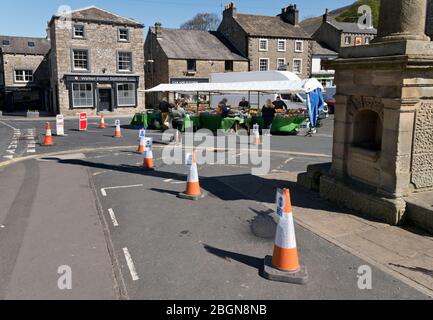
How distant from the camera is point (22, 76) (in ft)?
147

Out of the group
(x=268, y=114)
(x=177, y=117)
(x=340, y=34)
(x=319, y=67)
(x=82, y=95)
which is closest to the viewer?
(x=268, y=114)

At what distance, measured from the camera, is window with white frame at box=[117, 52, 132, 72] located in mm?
36844

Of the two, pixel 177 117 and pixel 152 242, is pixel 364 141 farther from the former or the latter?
pixel 177 117

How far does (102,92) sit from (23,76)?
47.2 ft

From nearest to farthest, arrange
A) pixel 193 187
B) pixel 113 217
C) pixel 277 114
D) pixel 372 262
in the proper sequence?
pixel 372 262
pixel 113 217
pixel 193 187
pixel 277 114

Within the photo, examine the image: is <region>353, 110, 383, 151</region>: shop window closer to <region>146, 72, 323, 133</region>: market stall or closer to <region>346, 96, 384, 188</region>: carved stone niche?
<region>346, 96, 384, 188</region>: carved stone niche

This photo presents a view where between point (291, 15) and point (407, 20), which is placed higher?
point (291, 15)

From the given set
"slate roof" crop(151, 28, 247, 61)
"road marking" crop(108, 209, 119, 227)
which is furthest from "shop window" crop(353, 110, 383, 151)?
"slate roof" crop(151, 28, 247, 61)

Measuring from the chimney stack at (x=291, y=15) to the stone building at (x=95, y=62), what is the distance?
62.2 ft

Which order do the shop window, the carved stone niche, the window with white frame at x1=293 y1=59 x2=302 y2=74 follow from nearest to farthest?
the carved stone niche
the shop window
the window with white frame at x1=293 y1=59 x2=302 y2=74

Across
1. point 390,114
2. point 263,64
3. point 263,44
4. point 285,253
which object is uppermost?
point 263,44

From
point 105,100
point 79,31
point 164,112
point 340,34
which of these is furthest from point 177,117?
point 340,34

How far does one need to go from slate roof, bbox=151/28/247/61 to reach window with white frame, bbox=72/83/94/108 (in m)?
8.81
